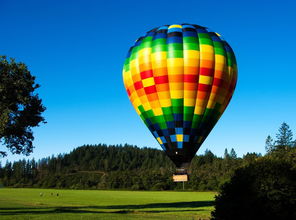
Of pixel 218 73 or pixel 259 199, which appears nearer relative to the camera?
pixel 259 199

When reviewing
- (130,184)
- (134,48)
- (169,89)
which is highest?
(134,48)

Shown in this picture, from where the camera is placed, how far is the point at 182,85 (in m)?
30.5

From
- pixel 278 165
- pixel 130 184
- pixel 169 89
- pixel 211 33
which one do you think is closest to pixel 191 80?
pixel 169 89

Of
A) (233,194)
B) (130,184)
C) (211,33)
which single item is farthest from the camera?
(130,184)

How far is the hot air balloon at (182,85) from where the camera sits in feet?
100.0

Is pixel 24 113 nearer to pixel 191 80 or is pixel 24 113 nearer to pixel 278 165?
pixel 191 80

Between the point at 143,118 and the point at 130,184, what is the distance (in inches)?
4684

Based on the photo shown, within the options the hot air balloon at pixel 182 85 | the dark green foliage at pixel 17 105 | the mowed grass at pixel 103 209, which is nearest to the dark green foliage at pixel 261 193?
the hot air balloon at pixel 182 85

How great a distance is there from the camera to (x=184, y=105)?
30672mm

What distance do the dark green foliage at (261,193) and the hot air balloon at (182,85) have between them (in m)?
9.12

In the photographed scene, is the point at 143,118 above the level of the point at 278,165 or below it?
above

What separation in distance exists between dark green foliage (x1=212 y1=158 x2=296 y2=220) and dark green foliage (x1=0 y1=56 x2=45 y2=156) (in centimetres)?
2395

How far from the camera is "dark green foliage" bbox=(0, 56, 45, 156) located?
36.5m

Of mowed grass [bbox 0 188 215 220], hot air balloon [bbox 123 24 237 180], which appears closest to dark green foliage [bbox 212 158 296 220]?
hot air balloon [bbox 123 24 237 180]
